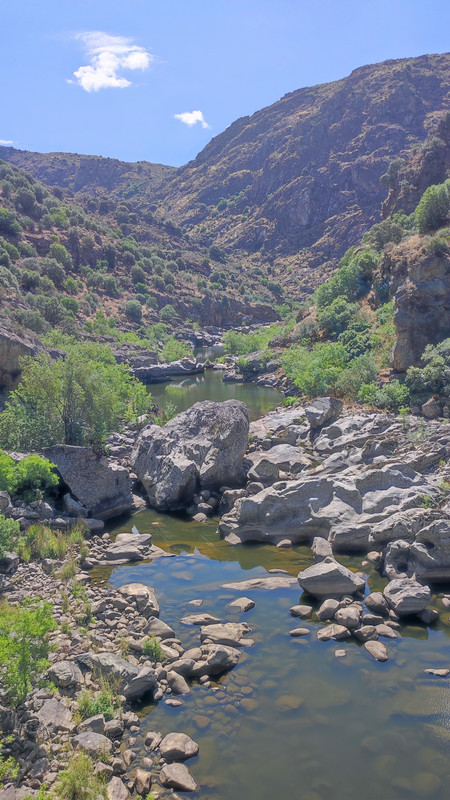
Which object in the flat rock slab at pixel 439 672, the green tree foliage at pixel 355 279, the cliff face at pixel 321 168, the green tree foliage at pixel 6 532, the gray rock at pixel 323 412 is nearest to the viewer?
the flat rock slab at pixel 439 672

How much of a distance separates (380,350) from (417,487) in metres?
21.2

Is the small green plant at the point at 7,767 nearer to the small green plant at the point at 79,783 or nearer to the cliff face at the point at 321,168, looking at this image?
the small green plant at the point at 79,783

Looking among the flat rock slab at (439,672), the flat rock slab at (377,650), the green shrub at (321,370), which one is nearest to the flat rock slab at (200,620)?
the flat rock slab at (377,650)

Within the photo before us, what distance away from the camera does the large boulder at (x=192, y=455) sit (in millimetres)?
20438

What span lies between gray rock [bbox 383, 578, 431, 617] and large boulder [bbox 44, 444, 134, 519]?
11031 mm

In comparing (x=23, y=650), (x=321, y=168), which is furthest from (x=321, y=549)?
(x=321, y=168)

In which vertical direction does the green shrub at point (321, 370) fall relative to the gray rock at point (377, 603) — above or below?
above

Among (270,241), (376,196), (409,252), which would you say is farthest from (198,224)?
(409,252)

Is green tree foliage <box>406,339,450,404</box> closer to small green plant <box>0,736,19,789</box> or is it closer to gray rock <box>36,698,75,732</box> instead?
gray rock <box>36,698,75,732</box>

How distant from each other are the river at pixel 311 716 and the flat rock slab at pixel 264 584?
1.56ft

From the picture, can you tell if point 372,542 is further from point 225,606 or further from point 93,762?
point 93,762

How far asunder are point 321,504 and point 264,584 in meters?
3.99

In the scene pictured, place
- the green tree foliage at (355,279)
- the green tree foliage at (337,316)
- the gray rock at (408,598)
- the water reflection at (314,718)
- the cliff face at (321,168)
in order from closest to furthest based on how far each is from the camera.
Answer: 1. the water reflection at (314,718)
2. the gray rock at (408,598)
3. the green tree foliage at (337,316)
4. the green tree foliage at (355,279)
5. the cliff face at (321,168)

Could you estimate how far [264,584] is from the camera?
48.1 feet
